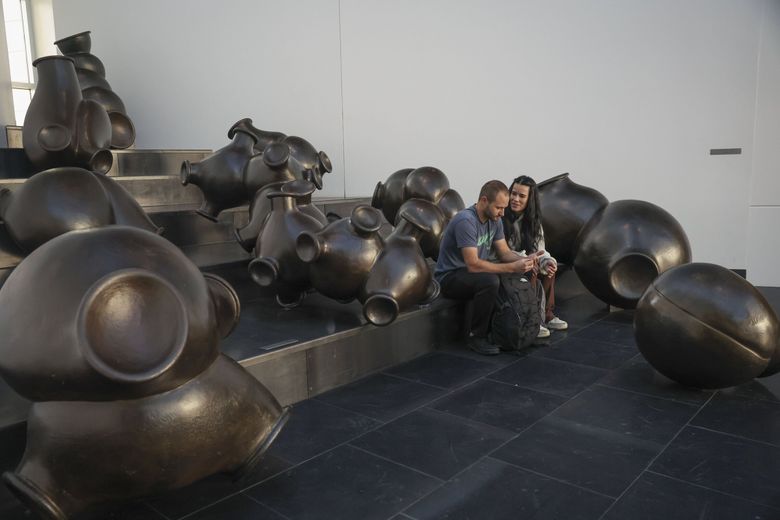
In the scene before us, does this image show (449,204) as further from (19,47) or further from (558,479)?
(19,47)

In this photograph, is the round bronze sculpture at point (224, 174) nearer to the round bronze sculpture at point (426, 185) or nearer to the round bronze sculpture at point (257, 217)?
the round bronze sculpture at point (257, 217)

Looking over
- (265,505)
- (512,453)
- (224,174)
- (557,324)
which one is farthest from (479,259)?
(265,505)

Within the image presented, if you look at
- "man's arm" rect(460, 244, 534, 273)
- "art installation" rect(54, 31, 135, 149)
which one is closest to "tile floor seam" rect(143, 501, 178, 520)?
"man's arm" rect(460, 244, 534, 273)

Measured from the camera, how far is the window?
1290cm

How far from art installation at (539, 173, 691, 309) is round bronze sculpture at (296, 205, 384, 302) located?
2.17 metres

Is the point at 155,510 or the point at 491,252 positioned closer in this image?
the point at 155,510

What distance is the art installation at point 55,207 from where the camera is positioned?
3484 millimetres

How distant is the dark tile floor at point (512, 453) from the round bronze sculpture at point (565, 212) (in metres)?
1.62

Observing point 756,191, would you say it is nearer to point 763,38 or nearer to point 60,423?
point 763,38

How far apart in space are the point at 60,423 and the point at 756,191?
269 inches

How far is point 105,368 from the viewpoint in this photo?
1941 millimetres

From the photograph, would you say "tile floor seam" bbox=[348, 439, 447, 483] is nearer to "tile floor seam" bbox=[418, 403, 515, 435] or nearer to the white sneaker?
"tile floor seam" bbox=[418, 403, 515, 435]

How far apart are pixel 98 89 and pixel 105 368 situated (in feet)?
→ 21.6

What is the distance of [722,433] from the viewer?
3168mm
